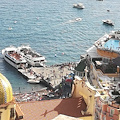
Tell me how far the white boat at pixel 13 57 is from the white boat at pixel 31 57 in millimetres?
1552

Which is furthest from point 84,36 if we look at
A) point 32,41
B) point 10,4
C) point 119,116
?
point 119,116

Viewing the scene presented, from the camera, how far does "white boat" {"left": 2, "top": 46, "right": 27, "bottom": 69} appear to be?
10550 centimetres

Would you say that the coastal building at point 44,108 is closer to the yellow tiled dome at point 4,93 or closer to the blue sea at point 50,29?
the yellow tiled dome at point 4,93

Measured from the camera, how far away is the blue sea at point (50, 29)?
114 m

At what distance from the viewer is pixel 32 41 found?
130500 mm

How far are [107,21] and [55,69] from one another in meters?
69.7

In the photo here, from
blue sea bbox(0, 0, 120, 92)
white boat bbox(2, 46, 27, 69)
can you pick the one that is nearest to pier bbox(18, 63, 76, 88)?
blue sea bbox(0, 0, 120, 92)

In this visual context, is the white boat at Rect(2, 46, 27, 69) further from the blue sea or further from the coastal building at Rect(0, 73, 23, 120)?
the coastal building at Rect(0, 73, 23, 120)

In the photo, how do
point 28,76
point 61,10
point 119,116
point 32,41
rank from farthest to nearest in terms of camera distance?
point 61,10 → point 32,41 → point 28,76 → point 119,116

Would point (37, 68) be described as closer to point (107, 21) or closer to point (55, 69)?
point (55, 69)

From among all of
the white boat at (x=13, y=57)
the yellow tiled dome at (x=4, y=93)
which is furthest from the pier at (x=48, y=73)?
the yellow tiled dome at (x=4, y=93)

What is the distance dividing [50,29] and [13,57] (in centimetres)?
4364

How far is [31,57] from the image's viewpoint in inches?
4259

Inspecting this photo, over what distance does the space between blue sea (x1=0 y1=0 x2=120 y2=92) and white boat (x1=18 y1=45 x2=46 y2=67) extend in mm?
3714
